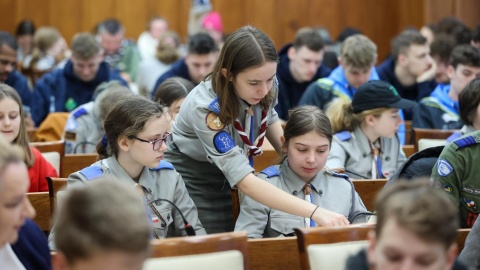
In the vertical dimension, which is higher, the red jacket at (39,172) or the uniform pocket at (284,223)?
the red jacket at (39,172)

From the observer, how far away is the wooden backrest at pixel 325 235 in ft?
8.39

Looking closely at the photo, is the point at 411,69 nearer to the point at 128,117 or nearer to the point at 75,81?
the point at 75,81

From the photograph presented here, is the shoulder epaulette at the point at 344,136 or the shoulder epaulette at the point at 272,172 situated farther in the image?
the shoulder epaulette at the point at 344,136

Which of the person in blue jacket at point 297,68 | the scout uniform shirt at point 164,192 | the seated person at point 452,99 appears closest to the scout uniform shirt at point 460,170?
the scout uniform shirt at point 164,192

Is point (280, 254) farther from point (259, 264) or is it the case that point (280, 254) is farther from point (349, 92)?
point (349, 92)

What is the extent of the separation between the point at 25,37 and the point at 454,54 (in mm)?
6814

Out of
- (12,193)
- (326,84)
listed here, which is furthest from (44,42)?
(12,193)

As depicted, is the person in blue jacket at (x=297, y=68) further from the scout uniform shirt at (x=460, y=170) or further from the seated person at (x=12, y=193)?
the seated person at (x=12, y=193)

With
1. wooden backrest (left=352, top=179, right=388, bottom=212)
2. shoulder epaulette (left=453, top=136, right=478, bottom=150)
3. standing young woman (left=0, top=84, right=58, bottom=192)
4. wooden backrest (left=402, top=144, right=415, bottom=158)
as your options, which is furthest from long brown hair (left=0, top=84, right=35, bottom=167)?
wooden backrest (left=402, top=144, right=415, bottom=158)

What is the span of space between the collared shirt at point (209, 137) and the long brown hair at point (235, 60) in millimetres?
52

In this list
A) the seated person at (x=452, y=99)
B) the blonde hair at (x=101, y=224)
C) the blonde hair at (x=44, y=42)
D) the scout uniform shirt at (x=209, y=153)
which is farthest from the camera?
the blonde hair at (x=44, y=42)

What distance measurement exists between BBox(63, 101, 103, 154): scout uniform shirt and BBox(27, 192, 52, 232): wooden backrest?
1.85 meters

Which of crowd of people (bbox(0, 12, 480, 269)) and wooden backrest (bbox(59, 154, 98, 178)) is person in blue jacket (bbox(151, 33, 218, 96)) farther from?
wooden backrest (bbox(59, 154, 98, 178))

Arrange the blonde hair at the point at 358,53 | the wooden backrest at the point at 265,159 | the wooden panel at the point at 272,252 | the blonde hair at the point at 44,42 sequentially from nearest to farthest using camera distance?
the wooden panel at the point at 272,252, the wooden backrest at the point at 265,159, the blonde hair at the point at 358,53, the blonde hair at the point at 44,42
